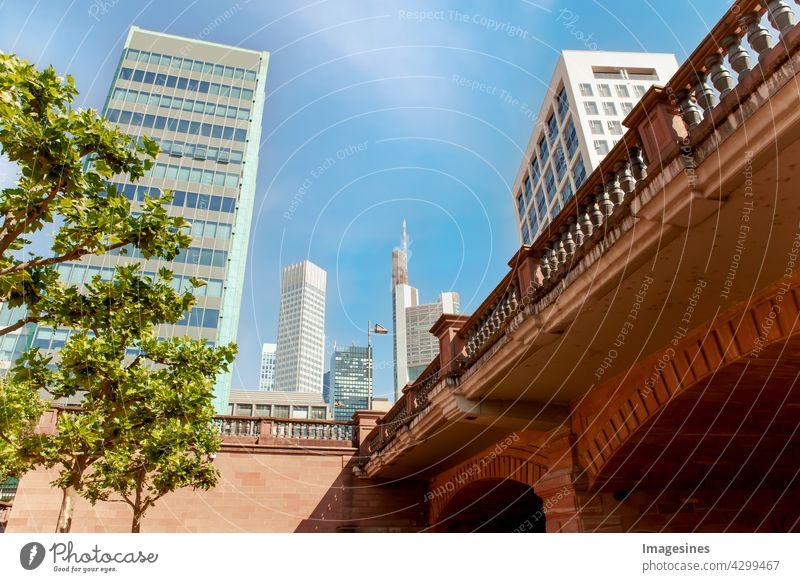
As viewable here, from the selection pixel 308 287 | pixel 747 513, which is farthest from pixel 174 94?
pixel 308 287

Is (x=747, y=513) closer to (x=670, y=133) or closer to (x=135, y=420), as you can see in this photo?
(x=670, y=133)

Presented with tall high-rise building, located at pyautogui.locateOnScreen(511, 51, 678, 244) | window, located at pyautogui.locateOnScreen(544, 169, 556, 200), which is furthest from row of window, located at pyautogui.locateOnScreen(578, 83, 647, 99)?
window, located at pyautogui.locateOnScreen(544, 169, 556, 200)

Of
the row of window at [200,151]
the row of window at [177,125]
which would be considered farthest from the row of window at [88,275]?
the row of window at [177,125]

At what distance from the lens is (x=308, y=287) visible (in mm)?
162250

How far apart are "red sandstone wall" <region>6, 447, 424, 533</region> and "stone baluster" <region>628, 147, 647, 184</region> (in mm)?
14556

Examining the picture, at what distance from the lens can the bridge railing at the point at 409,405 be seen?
396 inches

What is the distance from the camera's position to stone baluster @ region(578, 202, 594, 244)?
5535mm

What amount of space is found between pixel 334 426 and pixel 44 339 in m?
35.7

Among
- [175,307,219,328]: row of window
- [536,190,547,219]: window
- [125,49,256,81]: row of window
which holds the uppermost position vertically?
[125,49,256,81]: row of window

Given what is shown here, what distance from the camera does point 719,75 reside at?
408 centimetres

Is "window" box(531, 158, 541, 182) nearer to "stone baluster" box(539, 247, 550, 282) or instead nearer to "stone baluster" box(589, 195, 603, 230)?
"stone baluster" box(539, 247, 550, 282)

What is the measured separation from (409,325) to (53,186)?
14710 centimetres

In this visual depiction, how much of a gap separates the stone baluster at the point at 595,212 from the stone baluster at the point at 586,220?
0.9 inches

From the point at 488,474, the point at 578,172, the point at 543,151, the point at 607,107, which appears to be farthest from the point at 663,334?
the point at 543,151
